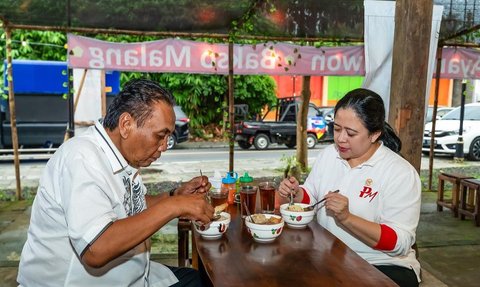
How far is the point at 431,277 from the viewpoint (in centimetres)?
379

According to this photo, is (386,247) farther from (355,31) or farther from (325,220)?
(355,31)

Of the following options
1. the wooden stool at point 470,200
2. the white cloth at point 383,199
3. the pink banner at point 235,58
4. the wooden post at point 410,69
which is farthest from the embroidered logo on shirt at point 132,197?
the wooden stool at point 470,200

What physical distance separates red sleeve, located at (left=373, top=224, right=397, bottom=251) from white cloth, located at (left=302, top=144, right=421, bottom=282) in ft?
0.08

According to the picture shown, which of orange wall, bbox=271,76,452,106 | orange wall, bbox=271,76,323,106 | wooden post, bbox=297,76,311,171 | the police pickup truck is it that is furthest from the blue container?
orange wall, bbox=271,76,323,106

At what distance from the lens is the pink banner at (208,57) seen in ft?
17.6

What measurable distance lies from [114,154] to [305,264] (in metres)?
0.92

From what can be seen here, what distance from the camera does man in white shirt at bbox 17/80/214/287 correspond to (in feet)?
4.91

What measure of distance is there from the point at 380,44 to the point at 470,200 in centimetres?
270

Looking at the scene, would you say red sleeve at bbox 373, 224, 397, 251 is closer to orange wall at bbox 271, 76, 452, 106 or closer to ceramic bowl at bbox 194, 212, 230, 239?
ceramic bowl at bbox 194, 212, 230, 239

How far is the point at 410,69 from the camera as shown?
3.87 meters

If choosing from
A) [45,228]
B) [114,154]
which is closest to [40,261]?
[45,228]

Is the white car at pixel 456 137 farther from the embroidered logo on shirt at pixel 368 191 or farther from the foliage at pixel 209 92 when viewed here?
the embroidered logo on shirt at pixel 368 191

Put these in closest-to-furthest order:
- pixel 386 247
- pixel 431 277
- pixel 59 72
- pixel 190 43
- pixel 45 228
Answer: pixel 45 228 → pixel 386 247 → pixel 431 277 → pixel 190 43 → pixel 59 72

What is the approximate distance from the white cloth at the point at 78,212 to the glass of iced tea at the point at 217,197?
2.34ft
